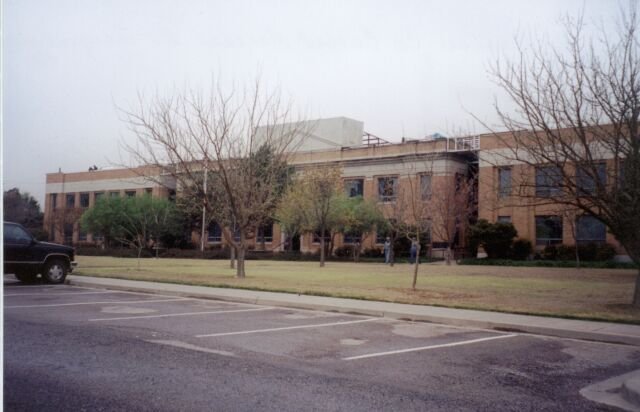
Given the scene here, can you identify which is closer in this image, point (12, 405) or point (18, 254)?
point (12, 405)

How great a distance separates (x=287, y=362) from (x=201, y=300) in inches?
331

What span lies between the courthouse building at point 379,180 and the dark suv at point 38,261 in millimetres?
15966

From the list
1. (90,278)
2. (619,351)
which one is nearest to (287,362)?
(619,351)

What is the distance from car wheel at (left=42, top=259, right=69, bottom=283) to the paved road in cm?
723

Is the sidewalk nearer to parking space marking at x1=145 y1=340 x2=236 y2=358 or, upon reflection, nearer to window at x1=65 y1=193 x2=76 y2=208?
parking space marking at x1=145 y1=340 x2=236 y2=358

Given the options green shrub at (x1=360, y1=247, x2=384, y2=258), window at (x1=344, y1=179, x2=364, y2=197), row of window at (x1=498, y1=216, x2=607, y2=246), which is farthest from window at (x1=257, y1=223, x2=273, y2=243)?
row of window at (x1=498, y1=216, x2=607, y2=246)

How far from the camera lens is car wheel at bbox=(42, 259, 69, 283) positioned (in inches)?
762

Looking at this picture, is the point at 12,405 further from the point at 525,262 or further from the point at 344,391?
the point at 525,262

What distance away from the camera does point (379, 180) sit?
5172cm

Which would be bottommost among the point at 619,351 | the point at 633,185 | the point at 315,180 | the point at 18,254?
the point at 619,351

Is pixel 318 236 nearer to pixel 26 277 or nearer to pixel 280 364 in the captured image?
pixel 26 277

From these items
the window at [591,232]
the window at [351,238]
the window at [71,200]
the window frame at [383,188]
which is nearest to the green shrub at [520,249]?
the window at [591,232]

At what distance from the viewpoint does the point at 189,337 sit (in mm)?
9555

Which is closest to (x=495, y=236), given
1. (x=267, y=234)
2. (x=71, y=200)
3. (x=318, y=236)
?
(x=318, y=236)
